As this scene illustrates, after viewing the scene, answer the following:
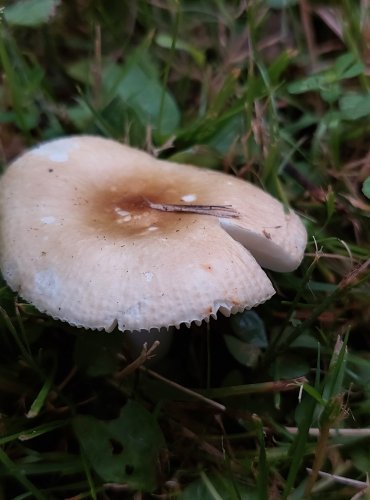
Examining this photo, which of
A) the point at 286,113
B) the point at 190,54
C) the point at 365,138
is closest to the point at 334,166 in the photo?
the point at 365,138

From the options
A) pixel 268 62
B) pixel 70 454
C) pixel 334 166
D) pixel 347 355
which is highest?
pixel 268 62

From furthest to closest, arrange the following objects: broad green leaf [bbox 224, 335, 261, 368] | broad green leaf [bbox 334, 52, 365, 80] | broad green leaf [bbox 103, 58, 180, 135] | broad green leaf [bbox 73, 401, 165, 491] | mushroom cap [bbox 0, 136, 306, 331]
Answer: broad green leaf [bbox 103, 58, 180, 135] < broad green leaf [bbox 334, 52, 365, 80] < broad green leaf [bbox 224, 335, 261, 368] < broad green leaf [bbox 73, 401, 165, 491] < mushroom cap [bbox 0, 136, 306, 331]

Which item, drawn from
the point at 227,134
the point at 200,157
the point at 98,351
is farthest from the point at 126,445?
the point at 227,134

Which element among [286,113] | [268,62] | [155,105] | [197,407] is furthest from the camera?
[268,62]

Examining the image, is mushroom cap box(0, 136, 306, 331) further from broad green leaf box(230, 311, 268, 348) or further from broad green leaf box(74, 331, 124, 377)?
broad green leaf box(74, 331, 124, 377)

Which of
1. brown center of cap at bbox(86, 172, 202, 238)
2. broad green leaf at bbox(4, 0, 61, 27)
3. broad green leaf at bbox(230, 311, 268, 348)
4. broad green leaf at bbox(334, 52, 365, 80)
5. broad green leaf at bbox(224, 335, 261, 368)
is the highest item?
broad green leaf at bbox(4, 0, 61, 27)

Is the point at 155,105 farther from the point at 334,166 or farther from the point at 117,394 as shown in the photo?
the point at 117,394

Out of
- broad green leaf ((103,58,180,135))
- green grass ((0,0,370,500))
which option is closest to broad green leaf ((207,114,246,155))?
green grass ((0,0,370,500))

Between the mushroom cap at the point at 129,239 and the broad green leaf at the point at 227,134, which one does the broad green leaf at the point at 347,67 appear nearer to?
the broad green leaf at the point at 227,134
